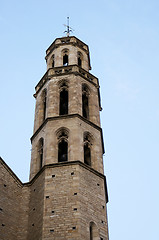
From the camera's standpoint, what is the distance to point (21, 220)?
2262cm

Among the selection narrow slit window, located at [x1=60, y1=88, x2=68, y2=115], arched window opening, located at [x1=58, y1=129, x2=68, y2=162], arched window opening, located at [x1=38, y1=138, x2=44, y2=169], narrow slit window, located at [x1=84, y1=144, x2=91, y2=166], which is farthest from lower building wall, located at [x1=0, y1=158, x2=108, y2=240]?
narrow slit window, located at [x1=60, y1=88, x2=68, y2=115]

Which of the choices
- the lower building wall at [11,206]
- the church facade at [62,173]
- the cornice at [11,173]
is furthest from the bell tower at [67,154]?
the cornice at [11,173]

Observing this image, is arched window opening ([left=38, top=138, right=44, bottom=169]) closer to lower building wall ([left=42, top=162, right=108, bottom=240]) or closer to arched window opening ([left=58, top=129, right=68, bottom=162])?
arched window opening ([left=58, top=129, right=68, bottom=162])

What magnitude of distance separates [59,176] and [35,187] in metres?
1.50

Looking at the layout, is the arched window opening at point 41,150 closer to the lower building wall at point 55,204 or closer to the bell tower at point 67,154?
the bell tower at point 67,154

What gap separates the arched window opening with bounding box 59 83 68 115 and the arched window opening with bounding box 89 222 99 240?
9.27 meters

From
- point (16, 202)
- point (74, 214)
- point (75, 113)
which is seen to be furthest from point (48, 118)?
point (74, 214)

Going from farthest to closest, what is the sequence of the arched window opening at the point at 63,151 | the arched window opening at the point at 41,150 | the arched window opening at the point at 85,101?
the arched window opening at the point at 85,101 < the arched window opening at the point at 63,151 < the arched window opening at the point at 41,150

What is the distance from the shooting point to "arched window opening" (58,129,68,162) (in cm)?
2538

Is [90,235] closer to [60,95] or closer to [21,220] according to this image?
[21,220]

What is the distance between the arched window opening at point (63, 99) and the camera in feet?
94.5

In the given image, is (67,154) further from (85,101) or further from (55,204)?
(85,101)

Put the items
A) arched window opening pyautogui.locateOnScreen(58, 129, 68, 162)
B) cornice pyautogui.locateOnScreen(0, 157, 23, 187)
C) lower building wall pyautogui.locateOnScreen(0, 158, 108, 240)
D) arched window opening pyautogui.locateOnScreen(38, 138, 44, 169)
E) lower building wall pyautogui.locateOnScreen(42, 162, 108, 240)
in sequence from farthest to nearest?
arched window opening pyautogui.locateOnScreen(38, 138, 44, 169) < arched window opening pyautogui.locateOnScreen(58, 129, 68, 162) < cornice pyautogui.locateOnScreen(0, 157, 23, 187) < lower building wall pyautogui.locateOnScreen(0, 158, 108, 240) < lower building wall pyautogui.locateOnScreen(42, 162, 108, 240)

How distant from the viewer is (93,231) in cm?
2136
